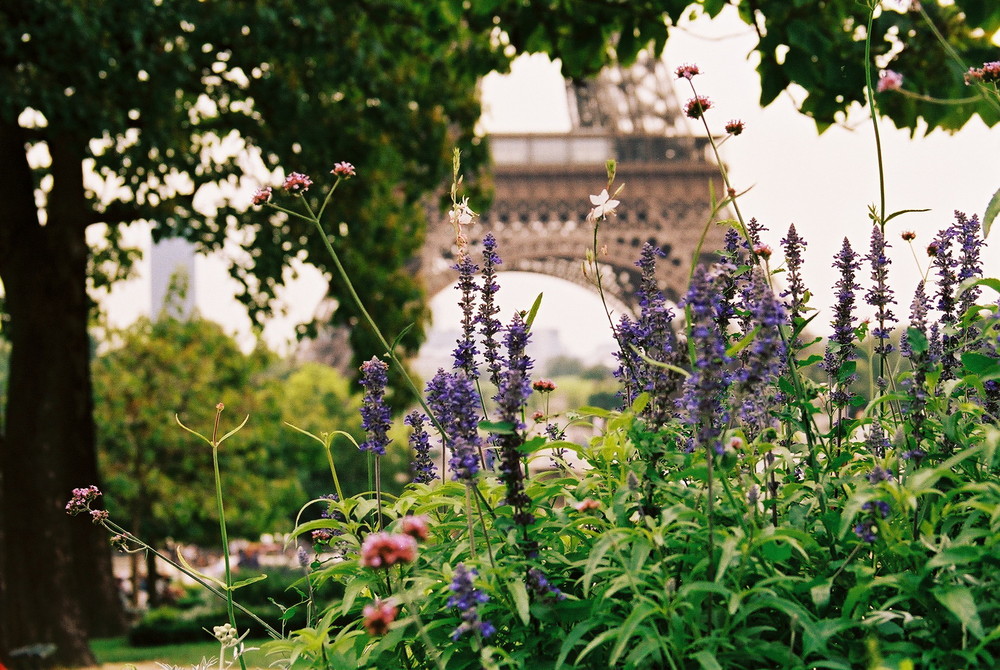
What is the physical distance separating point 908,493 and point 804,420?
43 centimetres

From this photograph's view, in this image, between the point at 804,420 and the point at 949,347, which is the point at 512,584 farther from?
the point at 949,347

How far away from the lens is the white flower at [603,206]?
2.33 m

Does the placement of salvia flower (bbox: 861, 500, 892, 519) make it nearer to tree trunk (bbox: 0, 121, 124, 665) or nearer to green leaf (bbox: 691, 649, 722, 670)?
green leaf (bbox: 691, 649, 722, 670)

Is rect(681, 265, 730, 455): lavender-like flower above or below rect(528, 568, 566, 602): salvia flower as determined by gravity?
above

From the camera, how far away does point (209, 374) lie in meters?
24.6

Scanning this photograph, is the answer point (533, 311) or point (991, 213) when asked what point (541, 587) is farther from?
point (991, 213)

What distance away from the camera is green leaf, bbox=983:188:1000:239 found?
2297 millimetres

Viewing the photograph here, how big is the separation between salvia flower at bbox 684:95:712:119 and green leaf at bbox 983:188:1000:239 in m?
0.73

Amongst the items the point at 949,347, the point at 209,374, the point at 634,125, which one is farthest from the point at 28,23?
the point at 634,125

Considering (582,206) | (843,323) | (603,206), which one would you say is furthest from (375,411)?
(582,206)

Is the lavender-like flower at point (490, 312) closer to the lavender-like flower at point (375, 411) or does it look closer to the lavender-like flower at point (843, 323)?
the lavender-like flower at point (375, 411)

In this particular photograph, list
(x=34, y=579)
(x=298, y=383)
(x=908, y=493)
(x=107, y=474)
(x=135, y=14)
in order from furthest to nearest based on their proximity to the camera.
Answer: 1. (x=298, y=383)
2. (x=107, y=474)
3. (x=34, y=579)
4. (x=135, y=14)
5. (x=908, y=493)

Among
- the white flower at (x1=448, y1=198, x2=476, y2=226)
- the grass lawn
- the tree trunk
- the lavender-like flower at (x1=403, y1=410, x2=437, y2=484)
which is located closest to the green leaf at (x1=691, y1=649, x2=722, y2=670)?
the lavender-like flower at (x1=403, y1=410, x2=437, y2=484)

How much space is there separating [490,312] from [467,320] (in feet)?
0.20
